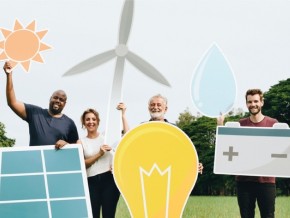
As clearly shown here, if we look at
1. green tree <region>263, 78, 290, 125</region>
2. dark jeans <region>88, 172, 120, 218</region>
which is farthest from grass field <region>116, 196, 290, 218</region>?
dark jeans <region>88, 172, 120, 218</region>

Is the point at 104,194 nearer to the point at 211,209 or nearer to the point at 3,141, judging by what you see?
the point at 211,209

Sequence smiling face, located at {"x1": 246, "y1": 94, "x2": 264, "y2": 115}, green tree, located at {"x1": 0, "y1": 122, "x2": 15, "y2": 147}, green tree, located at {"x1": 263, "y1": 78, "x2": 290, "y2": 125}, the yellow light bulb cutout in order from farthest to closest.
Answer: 1. green tree, located at {"x1": 0, "y1": 122, "x2": 15, "y2": 147}
2. green tree, located at {"x1": 263, "y1": 78, "x2": 290, "y2": 125}
3. the yellow light bulb cutout
4. smiling face, located at {"x1": 246, "y1": 94, "x2": 264, "y2": 115}

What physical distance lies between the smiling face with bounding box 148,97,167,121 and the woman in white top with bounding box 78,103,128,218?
0.69 m

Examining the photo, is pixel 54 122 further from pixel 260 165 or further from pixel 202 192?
pixel 202 192

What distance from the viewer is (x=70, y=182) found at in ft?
20.9

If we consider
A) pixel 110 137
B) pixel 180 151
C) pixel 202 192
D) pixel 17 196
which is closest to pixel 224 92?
pixel 180 151

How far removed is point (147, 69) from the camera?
7.18 m

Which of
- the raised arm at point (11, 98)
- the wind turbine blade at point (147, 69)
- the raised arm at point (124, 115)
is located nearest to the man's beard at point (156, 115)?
the raised arm at point (124, 115)

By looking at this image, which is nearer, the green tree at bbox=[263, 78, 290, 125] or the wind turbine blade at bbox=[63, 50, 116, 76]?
the wind turbine blade at bbox=[63, 50, 116, 76]

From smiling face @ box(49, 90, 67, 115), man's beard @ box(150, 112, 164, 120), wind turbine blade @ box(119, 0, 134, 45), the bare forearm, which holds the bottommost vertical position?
the bare forearm

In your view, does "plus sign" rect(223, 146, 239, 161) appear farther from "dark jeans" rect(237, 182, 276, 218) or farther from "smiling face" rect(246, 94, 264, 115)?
"smiling face" rect(246, 94, 264, 115)

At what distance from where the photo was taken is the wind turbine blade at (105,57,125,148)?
6557mm

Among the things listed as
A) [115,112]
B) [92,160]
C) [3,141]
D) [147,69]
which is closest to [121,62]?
[147,69]

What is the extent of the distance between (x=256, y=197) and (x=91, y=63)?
2.91m
